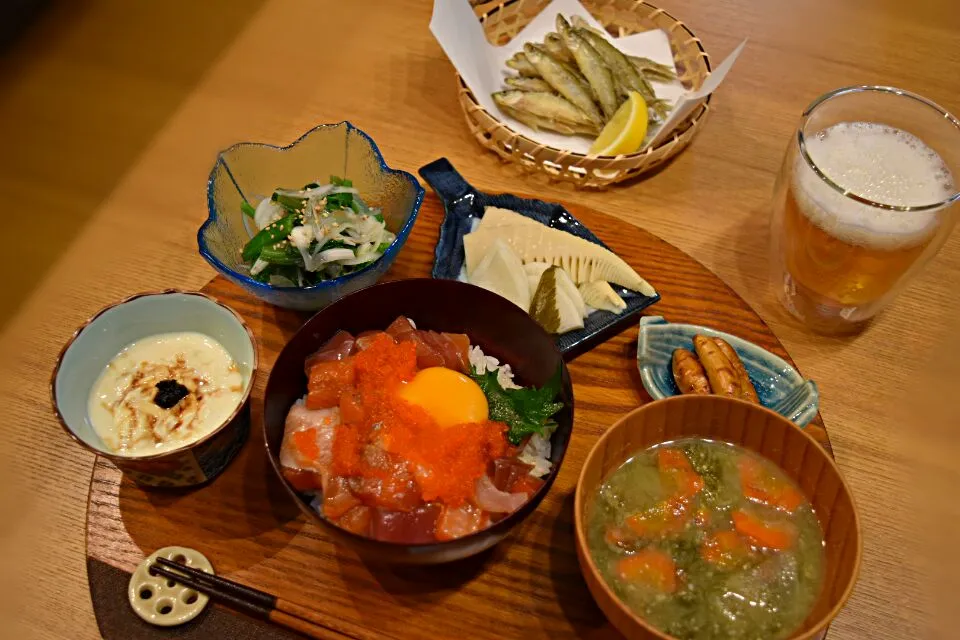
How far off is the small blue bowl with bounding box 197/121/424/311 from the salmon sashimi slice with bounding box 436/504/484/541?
74cm

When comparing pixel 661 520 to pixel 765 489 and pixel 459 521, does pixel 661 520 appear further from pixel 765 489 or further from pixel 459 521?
pixel 459 521

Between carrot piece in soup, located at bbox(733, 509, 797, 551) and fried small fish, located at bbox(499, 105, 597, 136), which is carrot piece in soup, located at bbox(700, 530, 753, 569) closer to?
carrot piece in soup, located at bbox(733, 509, 797, 551)

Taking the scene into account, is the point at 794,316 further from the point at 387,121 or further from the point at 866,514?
the point at 387,121

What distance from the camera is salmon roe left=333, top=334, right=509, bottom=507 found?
1.69 meters

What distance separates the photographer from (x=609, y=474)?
1725mm

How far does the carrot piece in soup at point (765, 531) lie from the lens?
1631mm

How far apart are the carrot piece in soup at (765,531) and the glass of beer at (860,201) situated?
91 cm

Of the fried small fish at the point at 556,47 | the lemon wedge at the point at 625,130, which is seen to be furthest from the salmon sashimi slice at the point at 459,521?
the fried small fish at the point at 556,47

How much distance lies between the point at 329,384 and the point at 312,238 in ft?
1.72

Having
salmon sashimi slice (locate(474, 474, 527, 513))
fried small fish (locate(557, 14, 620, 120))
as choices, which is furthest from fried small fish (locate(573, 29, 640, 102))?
salmon sashimi slice (locate(474, 474, 527, 513))

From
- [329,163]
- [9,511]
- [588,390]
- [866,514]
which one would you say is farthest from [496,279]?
[9,511]

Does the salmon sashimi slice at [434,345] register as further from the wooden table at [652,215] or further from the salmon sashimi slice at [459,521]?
the wooden table at [652,215]

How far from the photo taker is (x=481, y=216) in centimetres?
245

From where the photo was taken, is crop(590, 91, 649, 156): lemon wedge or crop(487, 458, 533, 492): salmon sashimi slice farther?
crop(590, 91, 649, 156): lemon wedge
